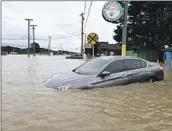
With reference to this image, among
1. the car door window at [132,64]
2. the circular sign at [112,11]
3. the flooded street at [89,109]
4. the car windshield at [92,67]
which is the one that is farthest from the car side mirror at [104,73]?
the circular sign at [112,11]

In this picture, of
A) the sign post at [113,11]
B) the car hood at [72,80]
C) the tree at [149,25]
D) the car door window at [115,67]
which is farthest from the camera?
the tree at [149,25]

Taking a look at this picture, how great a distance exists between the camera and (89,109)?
23.5 ft

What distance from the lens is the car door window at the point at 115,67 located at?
1036cm

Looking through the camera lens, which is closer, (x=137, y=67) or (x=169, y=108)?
(x=169, y=108)

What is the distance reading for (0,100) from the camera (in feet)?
26.8

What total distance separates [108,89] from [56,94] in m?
1.74

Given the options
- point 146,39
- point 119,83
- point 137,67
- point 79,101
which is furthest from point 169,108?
point 146,39

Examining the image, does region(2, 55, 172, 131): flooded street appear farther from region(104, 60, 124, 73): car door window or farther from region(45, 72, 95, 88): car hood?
region(104, 60, 124, 73): car door window

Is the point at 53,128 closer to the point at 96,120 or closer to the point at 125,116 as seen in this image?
the point at 96,120

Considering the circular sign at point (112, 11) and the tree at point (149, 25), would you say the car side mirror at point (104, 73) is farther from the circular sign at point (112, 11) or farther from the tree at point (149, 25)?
the tree at point (149, 25)

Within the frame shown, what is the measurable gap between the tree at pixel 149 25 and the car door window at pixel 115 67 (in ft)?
85.8

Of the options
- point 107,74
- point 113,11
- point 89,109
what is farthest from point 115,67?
point 113,11

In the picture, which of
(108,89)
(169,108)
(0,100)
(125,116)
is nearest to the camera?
(125,116)

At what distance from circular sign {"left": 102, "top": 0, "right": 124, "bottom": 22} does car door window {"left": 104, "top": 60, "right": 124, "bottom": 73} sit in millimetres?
6699
